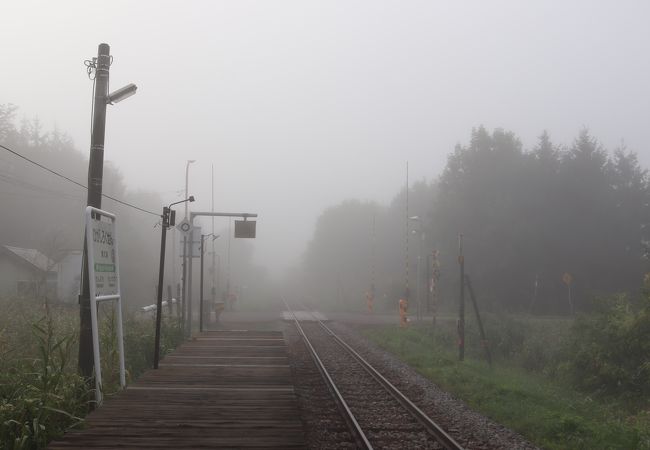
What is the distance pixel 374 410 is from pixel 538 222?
4323 centimetres

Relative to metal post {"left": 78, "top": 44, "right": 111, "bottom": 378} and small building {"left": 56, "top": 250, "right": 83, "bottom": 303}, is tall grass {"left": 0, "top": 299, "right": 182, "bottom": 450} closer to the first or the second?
metal post {"left": 78, "top": 44, "right": 111, "bottom": 378}

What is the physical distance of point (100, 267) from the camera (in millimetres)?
9641

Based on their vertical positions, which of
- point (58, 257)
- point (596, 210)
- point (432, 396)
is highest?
point (596, 210)

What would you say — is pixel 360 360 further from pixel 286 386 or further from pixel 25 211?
pixel 25 211

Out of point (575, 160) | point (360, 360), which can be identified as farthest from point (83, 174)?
point (360, 360)

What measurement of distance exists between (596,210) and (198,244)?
1415 inches

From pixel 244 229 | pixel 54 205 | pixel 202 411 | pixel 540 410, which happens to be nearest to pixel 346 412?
pixel 202 411

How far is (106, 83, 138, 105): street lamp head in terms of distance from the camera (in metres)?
10.7

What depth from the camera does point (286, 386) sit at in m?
10.5

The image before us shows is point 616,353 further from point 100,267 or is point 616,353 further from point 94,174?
point 94,174

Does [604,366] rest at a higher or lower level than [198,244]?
lower

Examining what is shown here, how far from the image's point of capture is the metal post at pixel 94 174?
10.1 m

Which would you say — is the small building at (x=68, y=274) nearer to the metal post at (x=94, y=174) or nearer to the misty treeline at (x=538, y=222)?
the misty treeline at (x=538, y=222)

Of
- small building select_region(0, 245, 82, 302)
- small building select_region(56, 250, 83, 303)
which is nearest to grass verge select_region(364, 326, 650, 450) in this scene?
small building select_region(0, 245, 82, 302)
